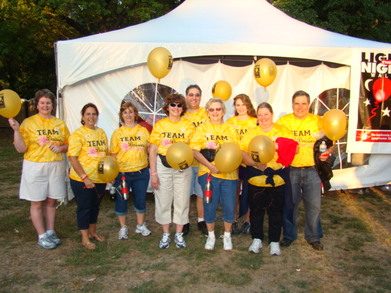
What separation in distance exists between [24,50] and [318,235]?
1379 centimetres

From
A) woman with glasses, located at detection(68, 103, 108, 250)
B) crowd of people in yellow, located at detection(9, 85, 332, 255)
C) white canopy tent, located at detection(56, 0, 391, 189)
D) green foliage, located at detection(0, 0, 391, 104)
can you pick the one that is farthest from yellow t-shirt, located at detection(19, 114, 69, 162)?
green foliage, located at detection(0, 0, 391, 104)

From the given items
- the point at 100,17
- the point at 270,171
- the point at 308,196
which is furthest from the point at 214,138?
the point at 100,17

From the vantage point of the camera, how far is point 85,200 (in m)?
3.59

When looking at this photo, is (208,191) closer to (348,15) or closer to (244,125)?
(244,125)

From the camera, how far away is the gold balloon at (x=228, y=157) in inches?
125

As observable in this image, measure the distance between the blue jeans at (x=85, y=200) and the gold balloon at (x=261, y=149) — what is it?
1.59 meters

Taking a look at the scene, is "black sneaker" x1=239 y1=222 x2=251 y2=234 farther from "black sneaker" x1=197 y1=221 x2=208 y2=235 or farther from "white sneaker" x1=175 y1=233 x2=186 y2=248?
"white sneaker" x1=175 y1=233 x2=186 y2=248

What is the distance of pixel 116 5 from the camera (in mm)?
13305

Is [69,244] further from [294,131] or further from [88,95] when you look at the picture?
[294,131]

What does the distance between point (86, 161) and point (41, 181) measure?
517mm

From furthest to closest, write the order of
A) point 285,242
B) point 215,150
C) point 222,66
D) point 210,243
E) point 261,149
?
1. point 222,66
2. point 285,242
3. point 210,243
4. point 215,150
5. point 261,149

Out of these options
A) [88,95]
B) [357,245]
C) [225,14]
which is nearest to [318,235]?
[357,245]

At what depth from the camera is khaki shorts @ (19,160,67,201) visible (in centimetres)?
359

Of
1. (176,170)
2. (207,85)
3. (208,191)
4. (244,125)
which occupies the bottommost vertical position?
(208,191)
